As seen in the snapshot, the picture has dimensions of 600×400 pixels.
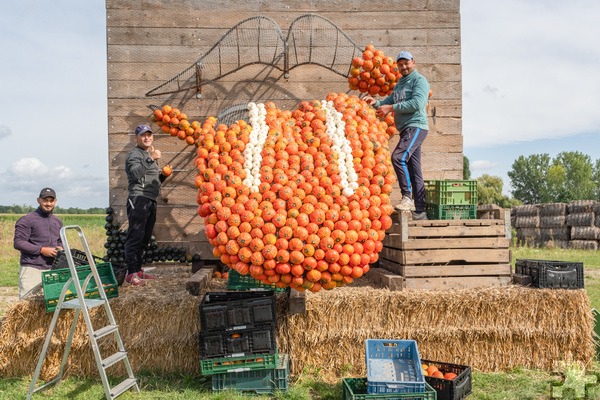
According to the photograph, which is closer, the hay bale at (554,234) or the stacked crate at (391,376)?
the stacked crate at (391,376)

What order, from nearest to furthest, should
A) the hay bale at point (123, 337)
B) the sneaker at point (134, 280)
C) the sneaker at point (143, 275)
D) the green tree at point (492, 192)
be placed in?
the hay bale at point (123, 337) → the sneaker at point (134, 280) → the sneaker at point (143, 275) → the green tree at point (492, 192)

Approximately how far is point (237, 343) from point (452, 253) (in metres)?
2.51

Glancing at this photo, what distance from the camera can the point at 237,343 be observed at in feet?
16.1

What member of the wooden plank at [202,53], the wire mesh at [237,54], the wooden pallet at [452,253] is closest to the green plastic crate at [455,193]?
the wooden pallet at [452,253]

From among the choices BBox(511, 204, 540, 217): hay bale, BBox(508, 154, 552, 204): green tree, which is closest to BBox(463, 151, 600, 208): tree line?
BBox(508, 154, 552, 204): green tree

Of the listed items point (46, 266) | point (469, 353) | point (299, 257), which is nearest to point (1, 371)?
point (46, 266)

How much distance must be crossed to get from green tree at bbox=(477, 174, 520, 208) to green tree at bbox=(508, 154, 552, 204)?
70.4 ft

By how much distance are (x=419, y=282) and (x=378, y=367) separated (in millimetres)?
1244

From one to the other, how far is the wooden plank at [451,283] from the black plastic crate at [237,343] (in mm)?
1680

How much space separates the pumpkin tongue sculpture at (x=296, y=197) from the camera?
4586 millimetres

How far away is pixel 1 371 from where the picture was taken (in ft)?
17.8

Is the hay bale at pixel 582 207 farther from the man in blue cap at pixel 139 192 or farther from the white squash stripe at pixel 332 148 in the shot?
the man in blue cap at pixel 139 192

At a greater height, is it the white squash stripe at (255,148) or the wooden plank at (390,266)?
the white squash stripe at (255,148)

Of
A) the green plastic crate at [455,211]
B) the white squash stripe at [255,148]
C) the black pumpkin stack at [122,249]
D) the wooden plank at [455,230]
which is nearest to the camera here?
the white squash stripe at [255,148]
